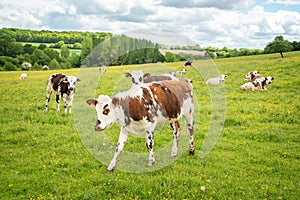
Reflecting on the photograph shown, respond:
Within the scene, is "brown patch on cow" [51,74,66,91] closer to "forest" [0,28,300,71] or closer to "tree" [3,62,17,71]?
"forest" [0,28,300,71]

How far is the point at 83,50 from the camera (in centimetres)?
1086

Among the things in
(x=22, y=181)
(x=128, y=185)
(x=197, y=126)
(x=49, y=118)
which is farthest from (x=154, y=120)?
(x=49, y=118)

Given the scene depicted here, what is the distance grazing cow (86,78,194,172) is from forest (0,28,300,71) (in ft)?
3.36

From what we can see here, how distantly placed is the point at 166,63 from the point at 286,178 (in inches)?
190

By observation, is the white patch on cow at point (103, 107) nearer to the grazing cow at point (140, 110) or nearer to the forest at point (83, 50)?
the grazing cow at point (140, 110)

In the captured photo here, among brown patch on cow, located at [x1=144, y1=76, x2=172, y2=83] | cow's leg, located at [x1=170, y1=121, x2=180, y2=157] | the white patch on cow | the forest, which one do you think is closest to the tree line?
the forest

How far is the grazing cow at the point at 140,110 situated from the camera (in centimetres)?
772

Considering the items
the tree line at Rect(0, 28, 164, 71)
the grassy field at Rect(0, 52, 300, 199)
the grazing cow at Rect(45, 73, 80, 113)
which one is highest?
the tree line at Rect(0, 28, 164, 71)

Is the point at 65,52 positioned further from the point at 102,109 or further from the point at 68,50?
the point at 102,109

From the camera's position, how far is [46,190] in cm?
734

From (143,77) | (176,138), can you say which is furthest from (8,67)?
(176,138)

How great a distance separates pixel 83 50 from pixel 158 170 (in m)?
5.32

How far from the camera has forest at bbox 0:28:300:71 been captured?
27.5 feet

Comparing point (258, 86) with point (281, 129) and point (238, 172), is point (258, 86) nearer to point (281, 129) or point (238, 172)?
point (281, 129)
